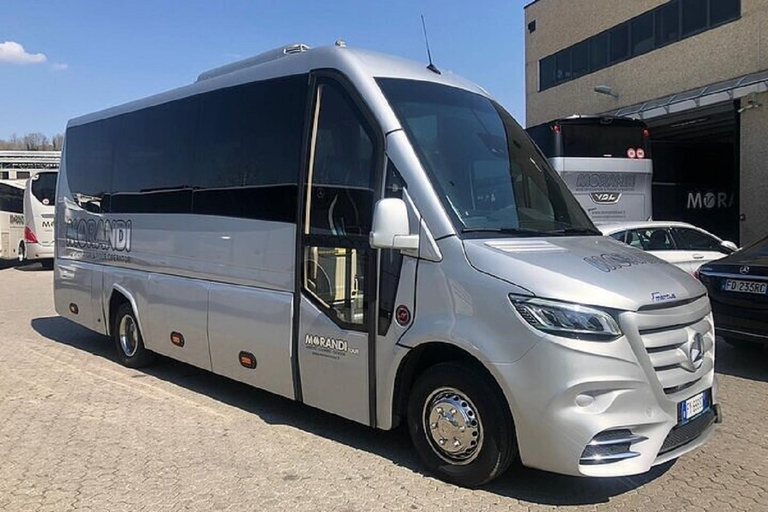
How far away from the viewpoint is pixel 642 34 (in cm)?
2194

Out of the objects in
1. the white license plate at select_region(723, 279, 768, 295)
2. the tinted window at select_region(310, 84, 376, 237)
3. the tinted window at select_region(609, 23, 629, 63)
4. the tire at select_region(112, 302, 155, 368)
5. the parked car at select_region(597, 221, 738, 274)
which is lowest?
the tire at select_region(112, 302, 155, 368)

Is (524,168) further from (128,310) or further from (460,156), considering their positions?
(128,310)

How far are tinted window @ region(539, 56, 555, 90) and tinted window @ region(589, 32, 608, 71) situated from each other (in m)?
2.72

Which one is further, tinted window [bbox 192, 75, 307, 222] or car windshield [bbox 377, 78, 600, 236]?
tinted window [bbox 192, 75, 307, 222]

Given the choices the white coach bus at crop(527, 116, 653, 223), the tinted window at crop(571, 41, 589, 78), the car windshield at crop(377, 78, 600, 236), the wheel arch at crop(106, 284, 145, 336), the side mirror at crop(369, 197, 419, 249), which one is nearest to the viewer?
the side mirror at crop(369, 197, 419, 249)

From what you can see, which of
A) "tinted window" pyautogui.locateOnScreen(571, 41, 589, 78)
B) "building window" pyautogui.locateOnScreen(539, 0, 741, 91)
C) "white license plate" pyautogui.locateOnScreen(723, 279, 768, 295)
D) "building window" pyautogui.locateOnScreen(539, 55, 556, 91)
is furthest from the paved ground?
"building window" pyautogui.locateOnScreen(539, 55, 556, 91)

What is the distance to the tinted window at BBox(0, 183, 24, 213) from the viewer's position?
24016 mm

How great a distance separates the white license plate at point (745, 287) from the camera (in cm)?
→ 655

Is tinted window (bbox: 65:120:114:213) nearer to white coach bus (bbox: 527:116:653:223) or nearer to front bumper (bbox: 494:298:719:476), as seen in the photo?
front bumper (bbox: 494:298:719:476)

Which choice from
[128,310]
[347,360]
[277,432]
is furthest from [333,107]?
[128,310]

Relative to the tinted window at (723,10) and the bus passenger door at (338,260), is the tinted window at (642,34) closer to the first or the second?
the tinted window at (723,10)

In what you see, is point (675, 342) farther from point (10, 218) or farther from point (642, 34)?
point (10, 218)

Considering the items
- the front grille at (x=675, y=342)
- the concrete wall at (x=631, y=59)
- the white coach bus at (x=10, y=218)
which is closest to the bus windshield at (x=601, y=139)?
the concrete wall at (x=631, y=59)

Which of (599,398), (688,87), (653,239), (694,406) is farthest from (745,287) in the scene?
(688,87)
